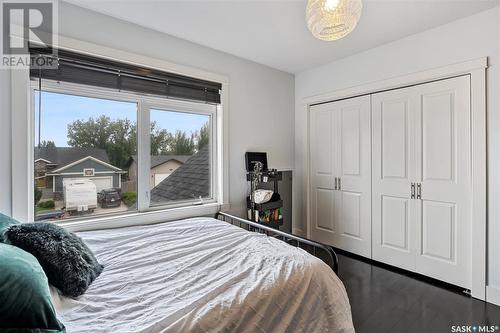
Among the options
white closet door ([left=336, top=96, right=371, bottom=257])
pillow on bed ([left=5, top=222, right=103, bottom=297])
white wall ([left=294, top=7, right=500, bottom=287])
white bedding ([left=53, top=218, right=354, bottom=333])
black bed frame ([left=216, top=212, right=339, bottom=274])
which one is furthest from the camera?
white closet door ([left=336, top=96, right=371, bottom=257])

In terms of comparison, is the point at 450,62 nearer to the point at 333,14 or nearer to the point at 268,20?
the point at 333,14

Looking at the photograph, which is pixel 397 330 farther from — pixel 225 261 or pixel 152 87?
pixel 152 87

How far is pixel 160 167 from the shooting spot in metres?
2.58

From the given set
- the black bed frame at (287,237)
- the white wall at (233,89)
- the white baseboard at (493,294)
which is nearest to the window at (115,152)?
the white wall at (233,89)

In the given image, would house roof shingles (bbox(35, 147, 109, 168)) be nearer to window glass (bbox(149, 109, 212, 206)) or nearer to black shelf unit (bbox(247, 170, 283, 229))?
window glass (bbox(149, 109, 212, 206))

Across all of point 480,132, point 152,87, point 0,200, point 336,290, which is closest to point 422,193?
point 480,132

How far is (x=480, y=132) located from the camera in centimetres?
213

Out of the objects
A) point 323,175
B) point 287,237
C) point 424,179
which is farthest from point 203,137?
point 424,179

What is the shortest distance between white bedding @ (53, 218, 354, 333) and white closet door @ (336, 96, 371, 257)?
5.75ft

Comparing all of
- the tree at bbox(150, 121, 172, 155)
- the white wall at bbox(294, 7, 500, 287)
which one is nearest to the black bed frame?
the tree at bbox(150, 121, 172, 155)

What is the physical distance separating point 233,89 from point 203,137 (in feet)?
2.29

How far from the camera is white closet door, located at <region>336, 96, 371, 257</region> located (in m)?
2.96

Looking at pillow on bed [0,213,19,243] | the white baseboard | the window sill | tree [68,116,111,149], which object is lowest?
the white baseboard

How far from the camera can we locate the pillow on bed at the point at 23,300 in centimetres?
70
